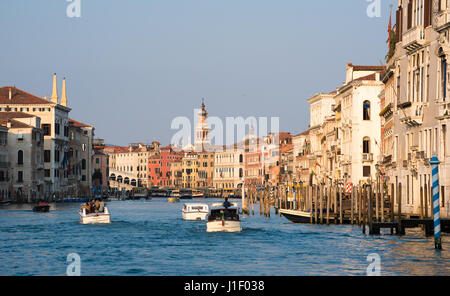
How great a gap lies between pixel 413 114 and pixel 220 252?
850 centimetres

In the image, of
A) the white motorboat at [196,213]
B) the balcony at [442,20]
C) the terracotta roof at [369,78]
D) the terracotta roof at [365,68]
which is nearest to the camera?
the balcony at [442,20]

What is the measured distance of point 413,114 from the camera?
27.6 meters

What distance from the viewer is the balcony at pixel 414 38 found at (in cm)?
2691

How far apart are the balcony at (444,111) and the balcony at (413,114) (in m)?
2.22

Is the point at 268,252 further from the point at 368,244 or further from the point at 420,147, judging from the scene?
the point at 420,147

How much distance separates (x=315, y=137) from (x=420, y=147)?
50.6m

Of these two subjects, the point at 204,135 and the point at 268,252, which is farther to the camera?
the point at 204,135

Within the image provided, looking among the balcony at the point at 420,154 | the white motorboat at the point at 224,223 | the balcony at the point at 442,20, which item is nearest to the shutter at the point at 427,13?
the balcony at the point at 442,20

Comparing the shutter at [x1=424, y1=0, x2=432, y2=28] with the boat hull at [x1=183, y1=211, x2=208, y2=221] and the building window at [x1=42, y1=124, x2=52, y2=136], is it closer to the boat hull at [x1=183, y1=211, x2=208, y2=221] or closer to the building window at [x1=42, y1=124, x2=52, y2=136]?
the boat hull at [x1=183, y1=211, x2=208, y2=221]

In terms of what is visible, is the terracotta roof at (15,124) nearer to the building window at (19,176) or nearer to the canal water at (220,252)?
the building window at (19,176)

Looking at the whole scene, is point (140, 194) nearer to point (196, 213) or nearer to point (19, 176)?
point (19, 176)

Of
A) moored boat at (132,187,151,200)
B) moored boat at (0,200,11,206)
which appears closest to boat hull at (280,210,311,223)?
moored boat at (0,200,11,206)

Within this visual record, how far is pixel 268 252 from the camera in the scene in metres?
23.3
